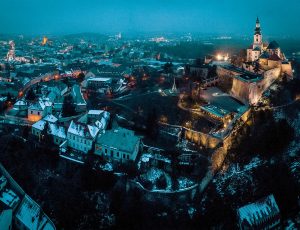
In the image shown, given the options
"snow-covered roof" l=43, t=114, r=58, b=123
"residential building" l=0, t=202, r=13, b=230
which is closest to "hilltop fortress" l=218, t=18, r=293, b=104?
"snow-covered roof" l=43, t=114, r=58, b=123

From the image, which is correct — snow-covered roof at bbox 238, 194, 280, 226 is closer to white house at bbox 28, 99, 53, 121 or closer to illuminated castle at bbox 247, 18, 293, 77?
illuminated castle at bbox 247, 18, 293, 77

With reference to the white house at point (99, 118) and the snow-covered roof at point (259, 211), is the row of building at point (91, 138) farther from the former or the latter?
the snow-covered roof at point (259, 211)

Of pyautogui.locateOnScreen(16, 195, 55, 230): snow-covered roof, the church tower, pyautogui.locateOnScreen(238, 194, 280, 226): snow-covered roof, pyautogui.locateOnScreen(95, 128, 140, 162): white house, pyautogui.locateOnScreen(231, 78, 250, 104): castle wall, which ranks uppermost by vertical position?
the church tower

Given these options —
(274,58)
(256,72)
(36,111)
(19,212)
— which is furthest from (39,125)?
(274,58)

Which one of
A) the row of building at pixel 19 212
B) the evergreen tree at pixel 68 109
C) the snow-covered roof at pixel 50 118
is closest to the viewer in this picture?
the row of building at pixel 19 212

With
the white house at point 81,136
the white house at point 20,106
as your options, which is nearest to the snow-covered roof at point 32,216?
the white house at point 81,136

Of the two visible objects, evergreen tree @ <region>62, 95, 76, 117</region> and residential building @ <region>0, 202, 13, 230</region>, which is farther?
evergreen tree @ <region>62, 95, 76, 117</region>
